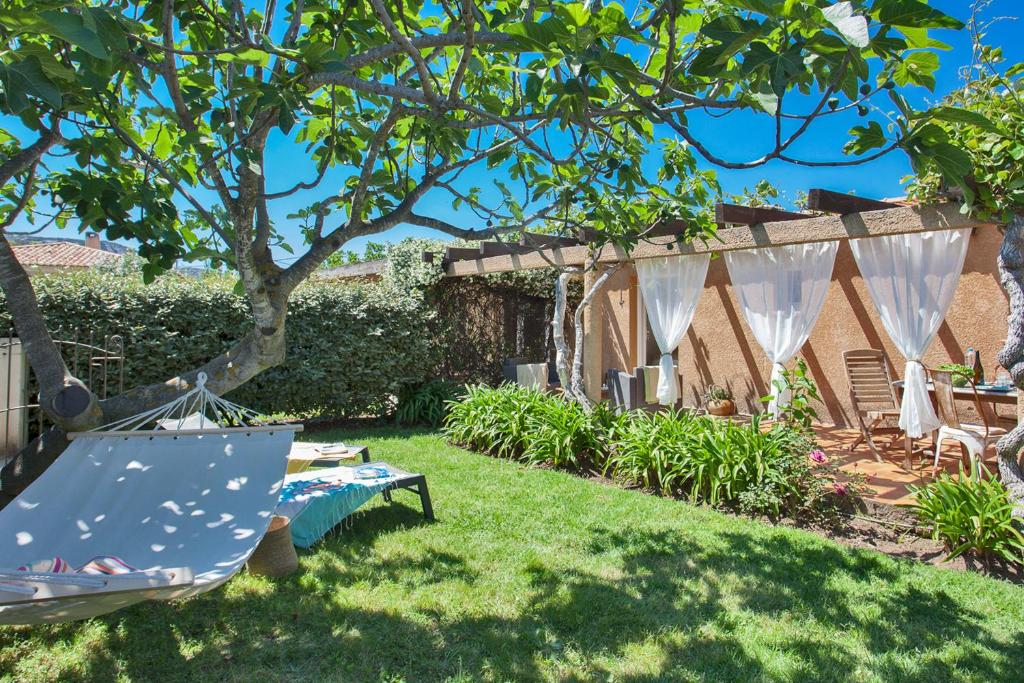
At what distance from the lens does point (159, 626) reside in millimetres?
3027

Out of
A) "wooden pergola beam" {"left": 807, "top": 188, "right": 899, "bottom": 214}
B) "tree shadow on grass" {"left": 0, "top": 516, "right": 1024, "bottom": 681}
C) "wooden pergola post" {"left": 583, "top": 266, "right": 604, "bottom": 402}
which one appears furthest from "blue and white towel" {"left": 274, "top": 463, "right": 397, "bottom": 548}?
"wooden pergola post" {"left": 583, "top": 266, "right": 604, "bottom": 402}

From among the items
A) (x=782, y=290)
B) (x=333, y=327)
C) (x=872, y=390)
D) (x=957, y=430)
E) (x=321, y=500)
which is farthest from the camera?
(x=333, y=327)

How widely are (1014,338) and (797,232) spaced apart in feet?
8.30

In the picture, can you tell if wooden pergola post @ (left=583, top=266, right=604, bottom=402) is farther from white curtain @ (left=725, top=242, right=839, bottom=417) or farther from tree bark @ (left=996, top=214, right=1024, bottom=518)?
tree bark @ (left=996, top=214, right=1024, bottom=518)

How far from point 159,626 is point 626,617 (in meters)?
2.18

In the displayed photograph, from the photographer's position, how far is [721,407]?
873 centimetres

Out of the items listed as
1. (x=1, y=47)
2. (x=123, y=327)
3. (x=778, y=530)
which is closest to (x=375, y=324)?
(x=123, y=327)

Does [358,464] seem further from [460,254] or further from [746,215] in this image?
[460,254]

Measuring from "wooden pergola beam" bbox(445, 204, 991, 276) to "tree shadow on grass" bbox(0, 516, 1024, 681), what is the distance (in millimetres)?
2075

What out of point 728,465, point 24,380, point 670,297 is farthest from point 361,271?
point 728,465

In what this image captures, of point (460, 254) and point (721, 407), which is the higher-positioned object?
point (460, 254)

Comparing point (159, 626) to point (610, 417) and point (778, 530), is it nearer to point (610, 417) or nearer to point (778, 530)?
point (778, 530)

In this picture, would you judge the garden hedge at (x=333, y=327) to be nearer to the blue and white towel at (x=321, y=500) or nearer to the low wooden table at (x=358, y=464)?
the low wooden table at (x=358, y=464)

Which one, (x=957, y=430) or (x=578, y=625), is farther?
(x=957, y=430)
